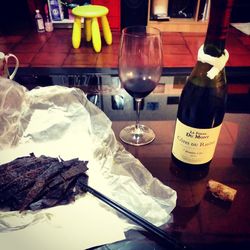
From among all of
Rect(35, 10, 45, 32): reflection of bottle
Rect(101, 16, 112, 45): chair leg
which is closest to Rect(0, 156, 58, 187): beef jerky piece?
Rect(101, 16, 112, 45): chair leg

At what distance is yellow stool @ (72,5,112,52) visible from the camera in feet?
4.89

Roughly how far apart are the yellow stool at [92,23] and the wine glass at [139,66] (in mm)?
1102

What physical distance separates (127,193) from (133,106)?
246 millimetres

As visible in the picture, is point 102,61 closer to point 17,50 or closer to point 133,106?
point 17,50

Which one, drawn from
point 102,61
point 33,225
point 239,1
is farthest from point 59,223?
point 239,1

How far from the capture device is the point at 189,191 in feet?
1.30

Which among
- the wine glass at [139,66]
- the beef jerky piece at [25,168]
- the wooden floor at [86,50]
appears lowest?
the wooden floor at [86,50]

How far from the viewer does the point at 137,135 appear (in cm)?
50

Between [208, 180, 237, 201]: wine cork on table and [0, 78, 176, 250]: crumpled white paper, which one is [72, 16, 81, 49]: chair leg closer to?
[0, 78, 176, 250]: crumpled white paper

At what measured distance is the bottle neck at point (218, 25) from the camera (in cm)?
34

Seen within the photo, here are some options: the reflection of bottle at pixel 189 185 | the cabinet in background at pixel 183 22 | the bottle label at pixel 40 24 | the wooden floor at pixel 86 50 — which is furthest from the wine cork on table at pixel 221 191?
the bottle label at pixel 40 24

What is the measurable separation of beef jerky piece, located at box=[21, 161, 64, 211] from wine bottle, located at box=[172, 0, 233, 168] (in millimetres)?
180

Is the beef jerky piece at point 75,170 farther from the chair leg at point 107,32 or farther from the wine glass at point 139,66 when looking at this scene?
the chair leg at point 107,32

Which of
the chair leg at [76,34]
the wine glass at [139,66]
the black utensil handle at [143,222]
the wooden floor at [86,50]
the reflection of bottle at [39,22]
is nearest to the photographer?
the black utensil handle at [143,222]
